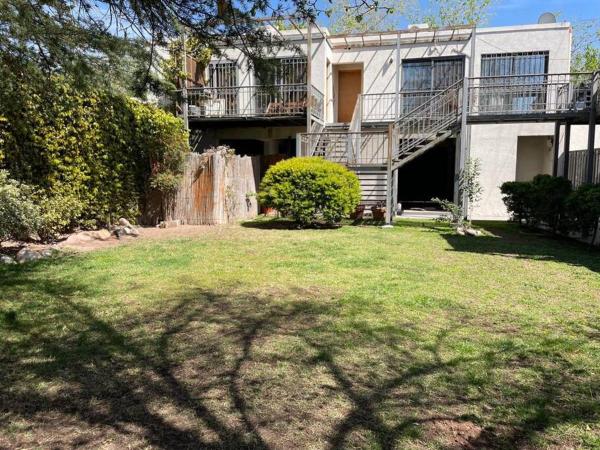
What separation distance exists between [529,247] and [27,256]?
881cm

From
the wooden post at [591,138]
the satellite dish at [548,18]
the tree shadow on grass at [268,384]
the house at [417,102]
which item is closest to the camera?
the tree shadow on grass at [268,384]

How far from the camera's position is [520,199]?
1230cm

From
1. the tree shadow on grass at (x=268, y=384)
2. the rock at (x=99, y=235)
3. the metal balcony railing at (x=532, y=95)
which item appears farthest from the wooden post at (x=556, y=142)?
the rock at (x=99, y=235)

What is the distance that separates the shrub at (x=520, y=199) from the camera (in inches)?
466

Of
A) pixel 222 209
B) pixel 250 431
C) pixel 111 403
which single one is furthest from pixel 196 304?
pixel 222 209

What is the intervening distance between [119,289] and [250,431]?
3526mm

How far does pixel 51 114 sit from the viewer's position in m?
8.98

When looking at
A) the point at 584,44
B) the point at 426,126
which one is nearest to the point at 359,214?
the point at 426,126

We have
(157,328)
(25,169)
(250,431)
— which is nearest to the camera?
(250,431)

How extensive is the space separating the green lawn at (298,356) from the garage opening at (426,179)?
12177mm

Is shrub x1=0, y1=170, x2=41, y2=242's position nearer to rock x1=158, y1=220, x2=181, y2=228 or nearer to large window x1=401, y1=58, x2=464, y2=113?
rock x1=158, y1=220, x2=181, y2=228

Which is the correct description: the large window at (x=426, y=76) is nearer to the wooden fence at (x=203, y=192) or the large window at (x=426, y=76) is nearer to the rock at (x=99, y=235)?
the wooden fence at (x=203, y=192)

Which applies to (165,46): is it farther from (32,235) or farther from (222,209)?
(222,209)

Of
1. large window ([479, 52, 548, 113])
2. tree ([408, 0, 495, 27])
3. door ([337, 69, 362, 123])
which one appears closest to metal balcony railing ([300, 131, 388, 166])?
large window ([479, 52, 548, 113])
